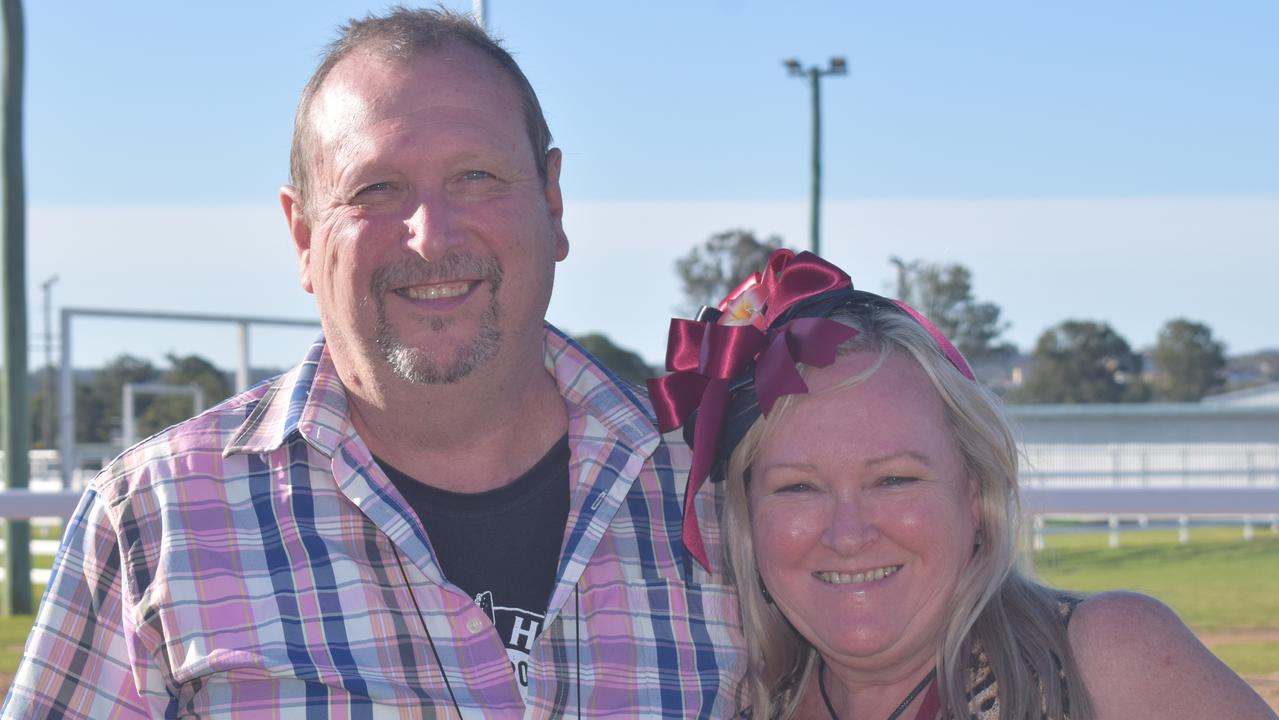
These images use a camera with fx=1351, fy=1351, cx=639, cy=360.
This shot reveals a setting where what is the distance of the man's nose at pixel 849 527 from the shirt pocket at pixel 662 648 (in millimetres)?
333

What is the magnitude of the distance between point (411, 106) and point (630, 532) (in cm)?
82

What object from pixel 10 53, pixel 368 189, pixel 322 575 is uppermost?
pixel 10 53

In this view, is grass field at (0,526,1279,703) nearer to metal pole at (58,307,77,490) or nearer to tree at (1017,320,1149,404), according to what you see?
metal pole at (58,307,77,490)

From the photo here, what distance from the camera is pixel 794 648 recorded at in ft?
7.68

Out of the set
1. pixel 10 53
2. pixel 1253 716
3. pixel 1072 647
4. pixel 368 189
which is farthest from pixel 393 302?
pixel 10 53

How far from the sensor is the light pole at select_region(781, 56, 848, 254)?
21953 mm

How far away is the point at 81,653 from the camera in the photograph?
2.04m

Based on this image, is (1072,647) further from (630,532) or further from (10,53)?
(10,53)

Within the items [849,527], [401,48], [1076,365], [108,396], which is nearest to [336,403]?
[401,48]

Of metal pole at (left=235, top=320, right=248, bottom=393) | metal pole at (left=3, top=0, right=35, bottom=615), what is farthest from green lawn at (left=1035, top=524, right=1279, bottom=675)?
metal pole at (left=3, top=0, right=35, bottom=615)

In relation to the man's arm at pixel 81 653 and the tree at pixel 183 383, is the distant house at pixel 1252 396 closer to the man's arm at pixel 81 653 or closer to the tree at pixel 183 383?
the tree at pixel 183 383

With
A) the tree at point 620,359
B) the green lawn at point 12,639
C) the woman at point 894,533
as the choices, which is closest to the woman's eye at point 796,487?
the woman at point 894,533

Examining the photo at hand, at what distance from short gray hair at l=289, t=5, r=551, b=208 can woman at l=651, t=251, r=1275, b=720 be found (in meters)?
0.56

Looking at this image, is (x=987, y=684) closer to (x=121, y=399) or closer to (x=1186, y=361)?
(x=121, y=399)
